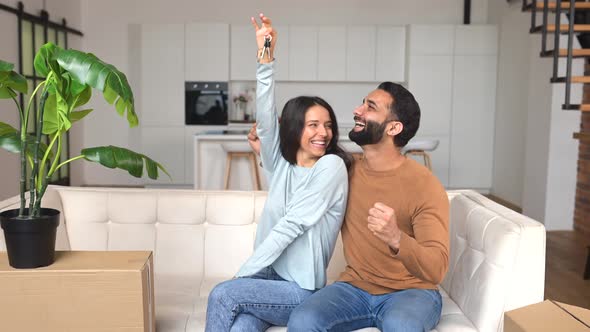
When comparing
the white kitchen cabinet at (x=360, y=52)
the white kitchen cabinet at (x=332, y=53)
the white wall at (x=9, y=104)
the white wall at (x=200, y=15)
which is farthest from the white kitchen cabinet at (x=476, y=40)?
the white wall at (x=9, y=104)

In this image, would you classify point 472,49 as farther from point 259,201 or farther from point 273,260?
point 273,260

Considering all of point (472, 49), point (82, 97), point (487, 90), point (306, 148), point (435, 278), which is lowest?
point (435, 278)

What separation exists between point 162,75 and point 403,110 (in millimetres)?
Result: 6513

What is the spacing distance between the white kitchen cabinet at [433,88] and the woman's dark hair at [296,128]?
242 inches

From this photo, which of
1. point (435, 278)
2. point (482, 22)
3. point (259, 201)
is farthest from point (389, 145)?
point (482, 22)

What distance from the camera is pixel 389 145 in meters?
2.21

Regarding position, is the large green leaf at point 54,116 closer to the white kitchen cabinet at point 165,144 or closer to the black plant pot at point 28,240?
the black plant pot at point 28,240

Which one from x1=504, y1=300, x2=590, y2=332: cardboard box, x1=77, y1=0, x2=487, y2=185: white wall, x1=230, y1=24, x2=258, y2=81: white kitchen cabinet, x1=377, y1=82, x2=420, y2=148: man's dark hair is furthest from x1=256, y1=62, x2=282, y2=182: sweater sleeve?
x1=77, y1=0, x2=487, y2=185: white wall

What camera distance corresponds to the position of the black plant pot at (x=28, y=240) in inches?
70.6

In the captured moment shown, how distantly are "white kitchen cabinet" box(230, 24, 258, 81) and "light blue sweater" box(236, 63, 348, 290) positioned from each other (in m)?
6.13

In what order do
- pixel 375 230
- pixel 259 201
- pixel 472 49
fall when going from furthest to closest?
pixel 472 49, pixel 259 201, pixel 375 230

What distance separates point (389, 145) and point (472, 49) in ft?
21.2

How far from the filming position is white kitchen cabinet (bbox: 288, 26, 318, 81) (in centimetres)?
832

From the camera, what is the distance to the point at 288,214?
6.82ft
